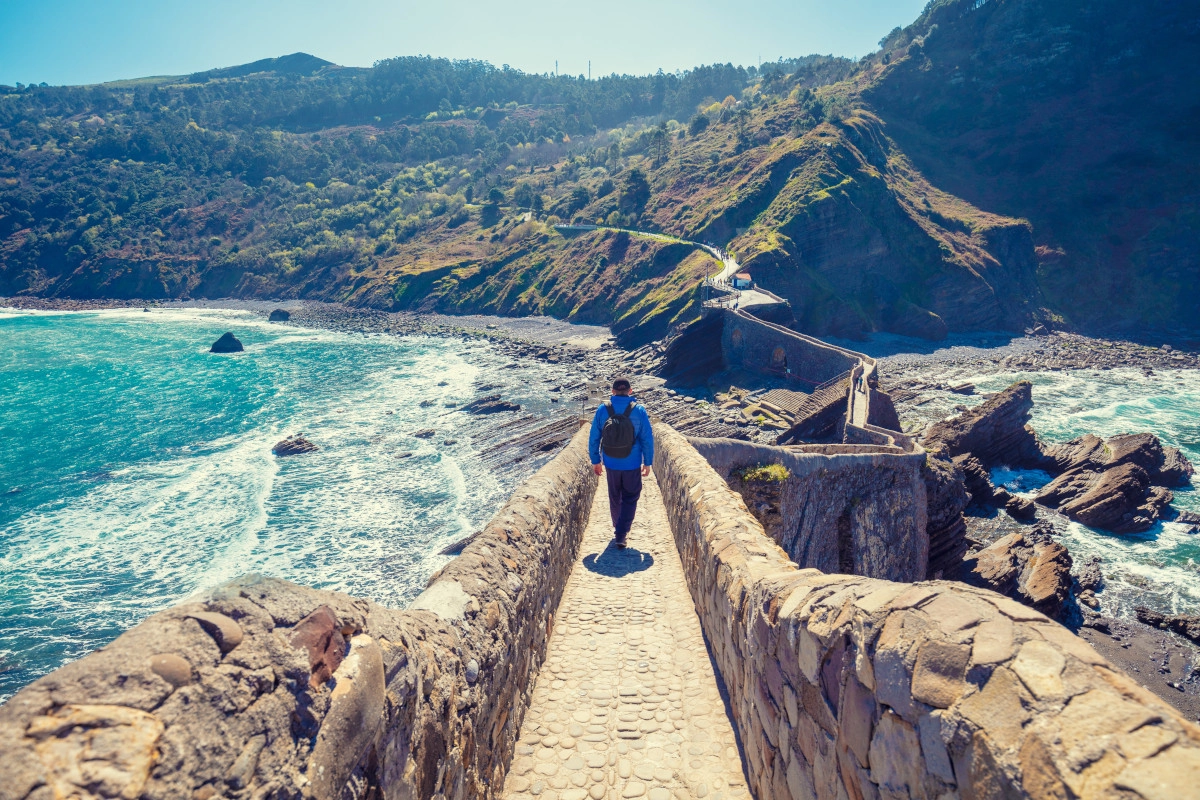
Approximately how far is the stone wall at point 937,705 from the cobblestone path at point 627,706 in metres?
0.43

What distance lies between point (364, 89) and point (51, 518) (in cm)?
18786

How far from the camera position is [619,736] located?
4.55 meters

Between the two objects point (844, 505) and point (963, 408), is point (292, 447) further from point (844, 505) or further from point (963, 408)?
point (963, 408)

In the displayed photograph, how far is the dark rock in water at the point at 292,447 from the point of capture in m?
34.6

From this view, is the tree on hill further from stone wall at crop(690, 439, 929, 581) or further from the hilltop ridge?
stone wall at crop(690, 439, 929, 581)

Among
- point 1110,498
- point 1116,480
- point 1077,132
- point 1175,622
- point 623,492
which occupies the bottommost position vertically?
point 1175,622

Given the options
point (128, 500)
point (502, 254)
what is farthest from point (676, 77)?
point (128, 500)

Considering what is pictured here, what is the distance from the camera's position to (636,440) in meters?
7.61

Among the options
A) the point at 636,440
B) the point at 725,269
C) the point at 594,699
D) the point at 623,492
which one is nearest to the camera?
the point at 594,699

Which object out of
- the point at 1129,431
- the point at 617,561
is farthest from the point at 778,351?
the point at 617,561

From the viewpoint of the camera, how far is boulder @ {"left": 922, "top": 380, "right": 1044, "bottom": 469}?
28.6 metres

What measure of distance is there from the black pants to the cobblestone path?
78cm

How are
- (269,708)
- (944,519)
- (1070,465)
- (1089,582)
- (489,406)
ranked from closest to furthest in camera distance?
(269,708)
(944,519)
(1089,582)
(1070,465)
(489,406)

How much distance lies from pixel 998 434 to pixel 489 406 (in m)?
26.7
